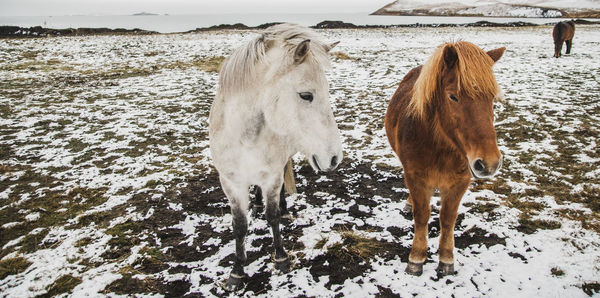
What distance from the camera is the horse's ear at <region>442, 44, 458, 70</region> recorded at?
1.88 metres

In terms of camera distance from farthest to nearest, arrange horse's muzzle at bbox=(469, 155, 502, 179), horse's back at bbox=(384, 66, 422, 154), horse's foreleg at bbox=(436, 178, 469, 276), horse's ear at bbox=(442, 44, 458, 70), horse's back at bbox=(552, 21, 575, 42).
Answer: horse's back at bbox=(552, 21, 575, 42), horse's back at bbox=(384, 66, 422, 154), horse's foreleg at bbox=(436, 178, 469, 276), horse's ear at bbox=(442, 44, 458, 70), horse's muzzle at bbox=(469, 155, 502, 179)

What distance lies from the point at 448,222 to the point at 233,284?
6.71ft

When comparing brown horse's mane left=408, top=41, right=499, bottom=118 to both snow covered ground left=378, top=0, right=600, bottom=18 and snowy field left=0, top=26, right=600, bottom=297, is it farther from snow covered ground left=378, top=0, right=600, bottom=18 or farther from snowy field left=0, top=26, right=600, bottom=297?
snow covered ground left=378, top=0, right=600, bottom=18

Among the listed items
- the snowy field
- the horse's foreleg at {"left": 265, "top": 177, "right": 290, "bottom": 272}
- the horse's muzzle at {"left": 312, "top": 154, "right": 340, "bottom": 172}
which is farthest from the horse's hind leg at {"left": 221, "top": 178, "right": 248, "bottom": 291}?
the horse's muzzle at {"left": 312, "top": 154, "right": 340, "bottom": 172}

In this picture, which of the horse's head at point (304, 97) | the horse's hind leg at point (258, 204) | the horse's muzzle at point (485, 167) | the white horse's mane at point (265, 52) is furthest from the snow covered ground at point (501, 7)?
the horse's head at point (304, 97)

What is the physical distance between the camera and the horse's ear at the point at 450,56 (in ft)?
6.18

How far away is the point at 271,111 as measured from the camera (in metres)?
2.09

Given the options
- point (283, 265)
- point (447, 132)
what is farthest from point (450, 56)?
point (283, 265)

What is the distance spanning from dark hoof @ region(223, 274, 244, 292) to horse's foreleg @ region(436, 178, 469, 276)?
1887mm

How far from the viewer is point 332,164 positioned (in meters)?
2.03

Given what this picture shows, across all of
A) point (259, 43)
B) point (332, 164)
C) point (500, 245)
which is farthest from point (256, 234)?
point (500, 245)

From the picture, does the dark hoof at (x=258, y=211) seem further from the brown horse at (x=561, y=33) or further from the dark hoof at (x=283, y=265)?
the brown horse at (x=561, y=33)

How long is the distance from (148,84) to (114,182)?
7458 mm

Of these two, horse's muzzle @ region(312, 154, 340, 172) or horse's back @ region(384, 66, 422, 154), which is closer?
horse's muzzle @ region(312, 154, 340, 172)
